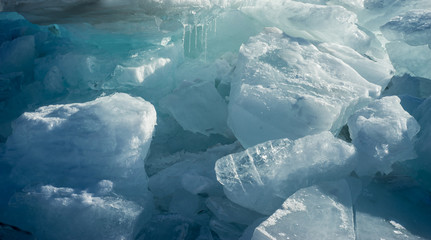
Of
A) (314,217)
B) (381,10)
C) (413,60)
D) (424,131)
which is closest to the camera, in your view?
(314,217)

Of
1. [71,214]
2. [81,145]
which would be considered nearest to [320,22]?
[81,145]

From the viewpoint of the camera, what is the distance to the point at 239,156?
1182mm

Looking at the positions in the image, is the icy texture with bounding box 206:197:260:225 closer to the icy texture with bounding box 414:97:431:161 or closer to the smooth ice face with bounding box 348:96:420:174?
the smooth ice face with bounding box 348:96:420:174

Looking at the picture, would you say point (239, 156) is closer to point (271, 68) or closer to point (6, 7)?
point (271, 68)

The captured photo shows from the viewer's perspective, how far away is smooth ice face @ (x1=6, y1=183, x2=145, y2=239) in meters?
1.04

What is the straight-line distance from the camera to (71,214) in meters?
1.05

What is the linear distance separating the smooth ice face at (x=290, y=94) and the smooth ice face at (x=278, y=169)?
0.18 meters

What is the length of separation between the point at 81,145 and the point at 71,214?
1.08ft

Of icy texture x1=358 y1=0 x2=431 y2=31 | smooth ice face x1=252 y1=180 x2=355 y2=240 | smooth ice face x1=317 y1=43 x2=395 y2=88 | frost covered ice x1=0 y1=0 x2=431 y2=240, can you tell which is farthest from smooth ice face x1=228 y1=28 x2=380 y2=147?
icy texture x1=358 y1=0 x2=431 y2=31

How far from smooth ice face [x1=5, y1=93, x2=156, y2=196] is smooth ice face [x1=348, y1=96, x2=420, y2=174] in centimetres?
101

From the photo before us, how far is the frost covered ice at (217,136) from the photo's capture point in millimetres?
1086

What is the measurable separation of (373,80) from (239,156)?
1.13 m

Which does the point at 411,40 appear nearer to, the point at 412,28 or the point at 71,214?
the point at 412,28

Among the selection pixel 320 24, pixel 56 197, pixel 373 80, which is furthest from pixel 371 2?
pixel 56 197
